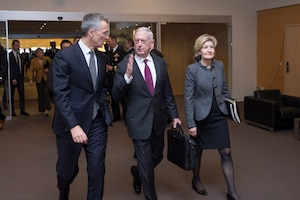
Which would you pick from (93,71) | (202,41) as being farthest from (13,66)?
(93,71)

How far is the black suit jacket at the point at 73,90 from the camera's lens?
285cm

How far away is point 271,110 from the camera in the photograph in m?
7.01

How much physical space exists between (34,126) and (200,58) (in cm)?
536

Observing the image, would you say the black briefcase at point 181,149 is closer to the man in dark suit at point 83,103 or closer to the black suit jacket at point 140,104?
the black suit jacket at point 140,104

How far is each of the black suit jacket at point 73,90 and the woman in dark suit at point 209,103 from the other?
1.00 meters

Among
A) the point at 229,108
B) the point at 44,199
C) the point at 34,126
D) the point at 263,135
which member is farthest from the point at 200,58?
the point at 34,126

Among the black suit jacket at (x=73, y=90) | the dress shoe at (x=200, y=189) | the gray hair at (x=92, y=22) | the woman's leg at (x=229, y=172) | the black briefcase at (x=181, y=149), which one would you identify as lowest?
the dress shoe at (x=200, y=189)

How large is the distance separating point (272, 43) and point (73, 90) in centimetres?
911

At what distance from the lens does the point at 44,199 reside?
393 cm

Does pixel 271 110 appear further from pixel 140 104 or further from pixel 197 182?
pixel 140 104

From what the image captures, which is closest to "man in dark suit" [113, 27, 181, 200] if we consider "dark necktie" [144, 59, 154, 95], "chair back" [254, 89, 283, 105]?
"dark necktie" [144, 59, 154, 95]

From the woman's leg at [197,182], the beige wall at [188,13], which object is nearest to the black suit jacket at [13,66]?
the beige wall at [188,13]

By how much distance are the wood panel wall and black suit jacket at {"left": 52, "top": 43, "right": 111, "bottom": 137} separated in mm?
8390

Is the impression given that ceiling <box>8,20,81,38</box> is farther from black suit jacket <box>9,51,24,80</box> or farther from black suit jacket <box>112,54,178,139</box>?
black suit jacket <box>112,54,178,139</box>
